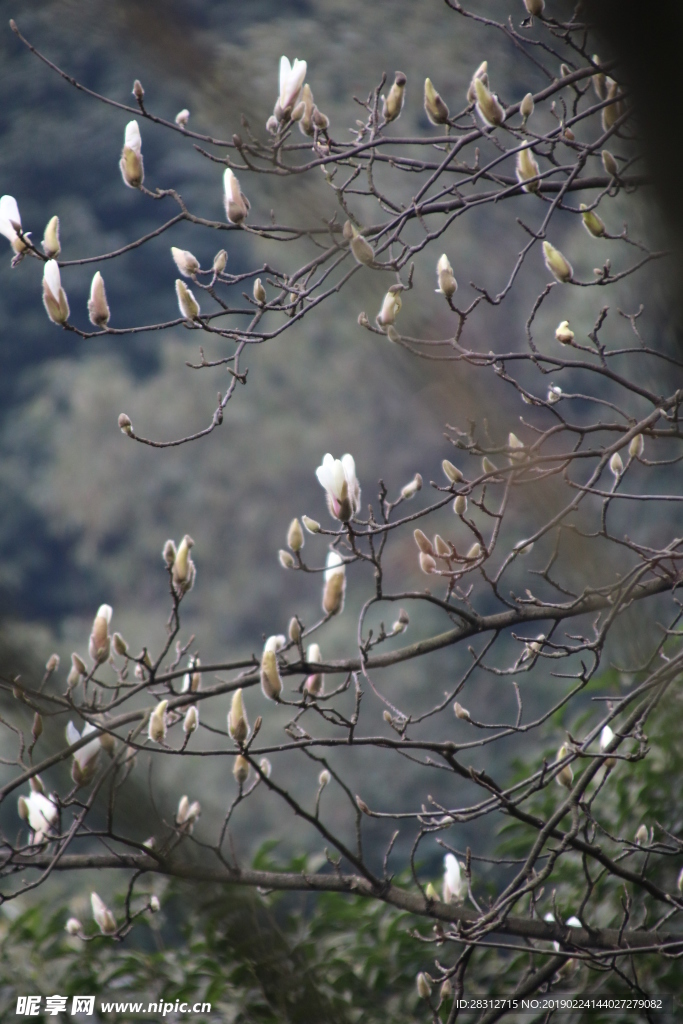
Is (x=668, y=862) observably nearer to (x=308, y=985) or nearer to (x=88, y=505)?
(x=308, y=985)

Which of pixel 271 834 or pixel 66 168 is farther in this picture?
pixel 66 168

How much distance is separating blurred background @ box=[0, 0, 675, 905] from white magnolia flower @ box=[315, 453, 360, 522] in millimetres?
3040

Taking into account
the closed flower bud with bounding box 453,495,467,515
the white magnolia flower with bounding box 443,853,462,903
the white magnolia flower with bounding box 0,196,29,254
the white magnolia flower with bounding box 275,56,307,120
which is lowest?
the white magnolia flower with bounding box 443,853,462,903

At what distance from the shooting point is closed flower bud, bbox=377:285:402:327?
3.33 ft

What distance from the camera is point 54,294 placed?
1.07m

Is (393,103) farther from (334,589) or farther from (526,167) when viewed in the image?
(334,589)

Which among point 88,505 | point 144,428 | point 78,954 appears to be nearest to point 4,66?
point 144,428

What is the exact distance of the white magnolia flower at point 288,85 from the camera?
3.81ft

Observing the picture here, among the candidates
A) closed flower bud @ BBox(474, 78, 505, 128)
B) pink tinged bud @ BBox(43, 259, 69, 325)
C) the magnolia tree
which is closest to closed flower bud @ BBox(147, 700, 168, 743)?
the magnolia tree

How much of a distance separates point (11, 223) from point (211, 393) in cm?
399

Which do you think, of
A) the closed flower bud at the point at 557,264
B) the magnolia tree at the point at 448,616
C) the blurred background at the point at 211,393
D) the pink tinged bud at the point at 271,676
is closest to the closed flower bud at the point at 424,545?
the magnolia tree at the point at 448,616

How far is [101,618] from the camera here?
121 cm

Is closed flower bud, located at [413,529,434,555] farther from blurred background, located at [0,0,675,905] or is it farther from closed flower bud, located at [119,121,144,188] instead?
blurred background, located at [0,0,675,905]

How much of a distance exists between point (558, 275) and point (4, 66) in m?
4.84
